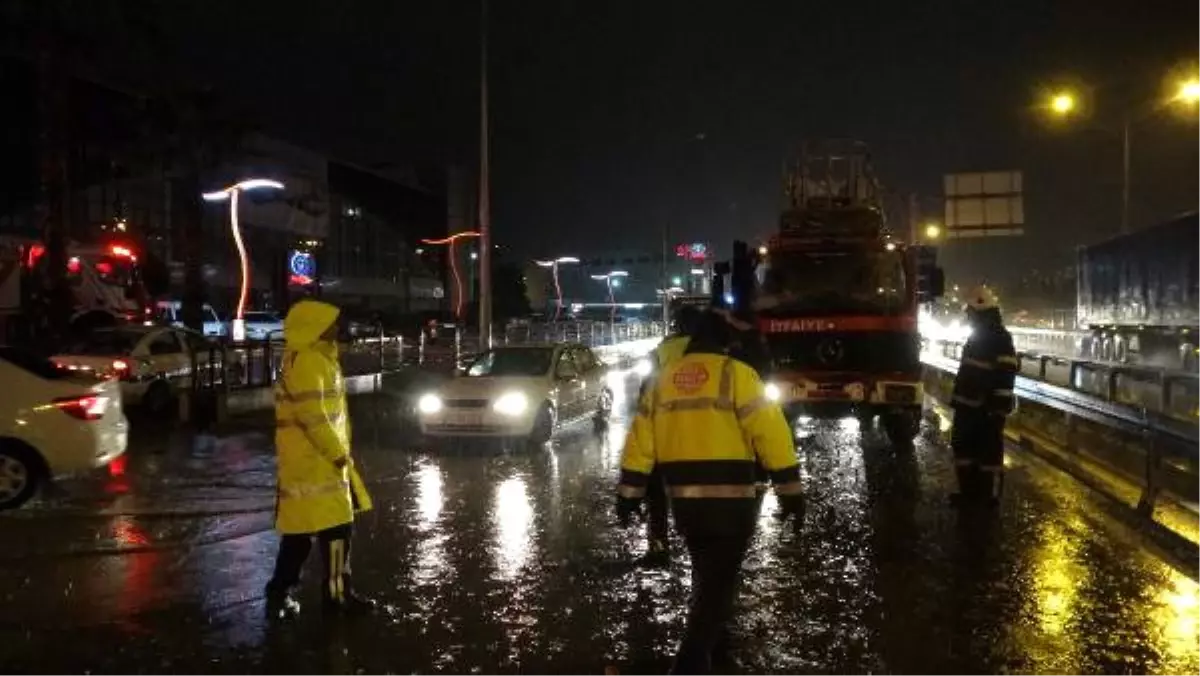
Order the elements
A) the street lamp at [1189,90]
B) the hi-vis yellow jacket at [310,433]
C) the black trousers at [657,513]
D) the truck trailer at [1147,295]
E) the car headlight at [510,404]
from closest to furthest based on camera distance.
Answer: the hi-vis yellow jacket at [310,433] → the black trousers at [657,513] → the car headlight at [510,404] → the truck trailer at [1147,295] → the street lamp at [1189,90]

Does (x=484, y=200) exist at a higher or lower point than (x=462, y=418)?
higher

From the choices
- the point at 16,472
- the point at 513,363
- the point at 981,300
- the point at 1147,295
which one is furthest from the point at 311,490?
the point at 1147,295

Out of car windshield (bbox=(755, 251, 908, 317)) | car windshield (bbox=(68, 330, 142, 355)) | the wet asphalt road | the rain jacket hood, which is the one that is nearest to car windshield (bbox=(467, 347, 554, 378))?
car windshield (bbox=(755, 251, 908, 317))

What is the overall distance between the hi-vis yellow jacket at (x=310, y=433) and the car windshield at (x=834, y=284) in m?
10.0

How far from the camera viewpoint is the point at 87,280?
2689 cm

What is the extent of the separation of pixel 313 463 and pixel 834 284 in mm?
10610

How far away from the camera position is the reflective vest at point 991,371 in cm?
1029

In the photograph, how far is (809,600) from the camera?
7352 millimetres

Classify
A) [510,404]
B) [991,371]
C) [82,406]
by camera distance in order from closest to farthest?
1. [991,371]
2. [82,406]
3. [510,404]

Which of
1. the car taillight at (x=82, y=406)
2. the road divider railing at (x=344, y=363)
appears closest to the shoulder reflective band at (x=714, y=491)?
the road divider railing at (x=344, y=363)

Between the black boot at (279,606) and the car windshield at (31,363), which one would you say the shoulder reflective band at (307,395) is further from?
the car windshield at (31,363)

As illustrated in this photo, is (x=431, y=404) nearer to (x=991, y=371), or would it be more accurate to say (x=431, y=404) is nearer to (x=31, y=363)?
(x=31, y=363)

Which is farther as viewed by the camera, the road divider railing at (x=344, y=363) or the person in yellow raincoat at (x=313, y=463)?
the road divider railing at (x=344, y=363)

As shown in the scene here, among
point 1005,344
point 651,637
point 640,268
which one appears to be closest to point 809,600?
point 651,637
